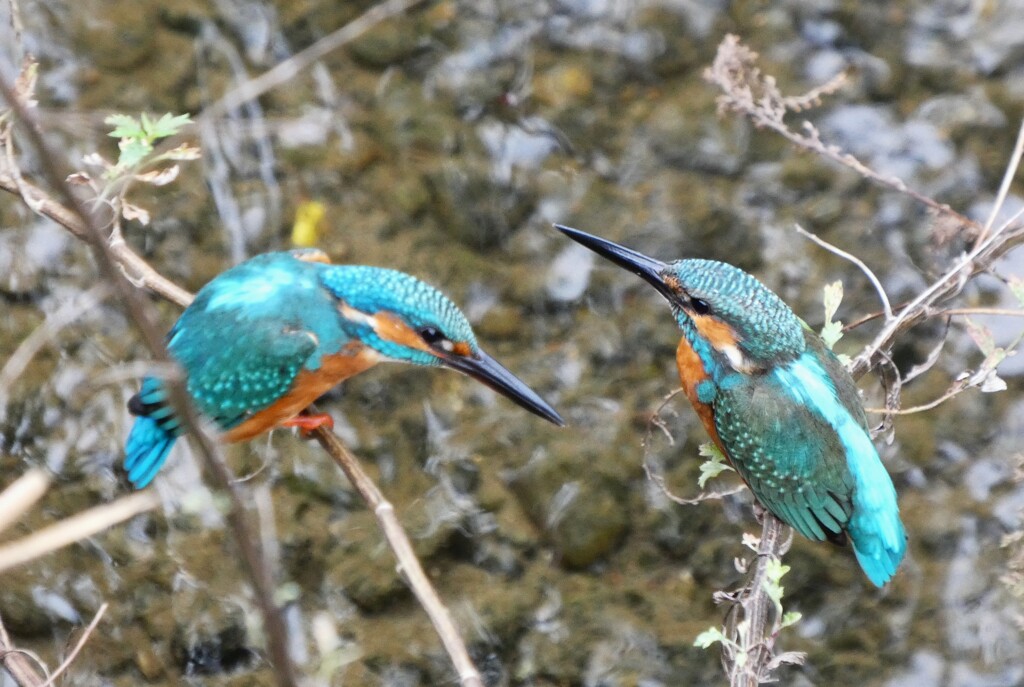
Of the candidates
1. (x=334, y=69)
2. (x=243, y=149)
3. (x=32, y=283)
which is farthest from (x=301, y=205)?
(x=32, y=283)

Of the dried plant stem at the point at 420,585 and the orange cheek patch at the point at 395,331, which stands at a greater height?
the dried plant stem at the point at 420,585

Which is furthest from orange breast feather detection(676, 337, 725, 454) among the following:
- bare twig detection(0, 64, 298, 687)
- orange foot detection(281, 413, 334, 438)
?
bare twig detection(0, 64, 298, 687)

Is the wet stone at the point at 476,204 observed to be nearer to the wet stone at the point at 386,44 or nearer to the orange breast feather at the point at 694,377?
the wet stone at the point at 386,44

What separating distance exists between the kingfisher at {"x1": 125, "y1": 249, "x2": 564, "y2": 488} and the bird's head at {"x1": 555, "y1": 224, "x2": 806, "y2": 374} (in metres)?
0.42

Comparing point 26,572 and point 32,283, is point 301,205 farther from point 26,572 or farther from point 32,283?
point 26,572

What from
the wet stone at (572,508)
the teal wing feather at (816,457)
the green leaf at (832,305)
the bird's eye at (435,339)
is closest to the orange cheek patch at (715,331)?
the teal wing feather at (816,457)

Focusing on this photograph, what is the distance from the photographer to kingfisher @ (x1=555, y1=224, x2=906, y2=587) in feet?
8.50

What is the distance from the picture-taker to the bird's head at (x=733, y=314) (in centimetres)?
258

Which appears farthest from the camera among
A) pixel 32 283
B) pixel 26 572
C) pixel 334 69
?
pixel 334 69

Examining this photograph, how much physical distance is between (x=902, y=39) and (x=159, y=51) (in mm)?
2915

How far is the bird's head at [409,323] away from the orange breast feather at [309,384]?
53 millimetres

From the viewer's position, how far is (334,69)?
4305 mm

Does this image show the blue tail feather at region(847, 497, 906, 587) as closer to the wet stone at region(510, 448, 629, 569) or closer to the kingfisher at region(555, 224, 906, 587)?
the kingfisher at region(555, 224, 906, 587)

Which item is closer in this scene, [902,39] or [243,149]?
[243,149]
